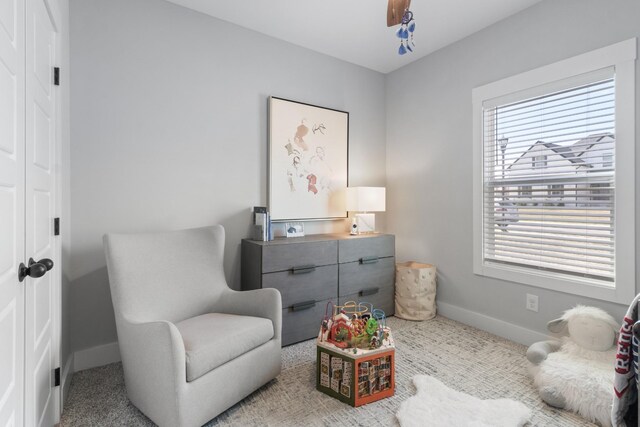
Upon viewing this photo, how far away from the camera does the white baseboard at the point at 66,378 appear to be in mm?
1790

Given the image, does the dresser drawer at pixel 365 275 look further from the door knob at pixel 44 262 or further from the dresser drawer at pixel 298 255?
the door knob at pixel 44 262

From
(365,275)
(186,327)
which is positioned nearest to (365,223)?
(365,275)

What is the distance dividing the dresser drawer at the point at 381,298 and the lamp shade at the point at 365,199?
779 millimetres

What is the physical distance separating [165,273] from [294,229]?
1.23 metres

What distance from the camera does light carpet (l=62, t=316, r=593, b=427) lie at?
1718mm

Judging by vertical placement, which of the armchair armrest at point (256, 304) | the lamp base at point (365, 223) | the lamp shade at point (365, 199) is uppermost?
the lamp shade at point (365, 199)

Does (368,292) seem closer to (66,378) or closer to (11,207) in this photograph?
(66,378)

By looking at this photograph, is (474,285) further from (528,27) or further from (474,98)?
(528,27)

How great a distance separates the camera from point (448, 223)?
317cm

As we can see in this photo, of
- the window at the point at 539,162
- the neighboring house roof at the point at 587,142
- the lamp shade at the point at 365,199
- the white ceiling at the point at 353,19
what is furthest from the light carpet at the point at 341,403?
the white ceiling at the point at 353,19

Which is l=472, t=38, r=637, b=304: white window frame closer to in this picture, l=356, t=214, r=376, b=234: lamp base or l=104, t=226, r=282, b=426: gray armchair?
l=356, t=214, r=376, b=234: lamp base

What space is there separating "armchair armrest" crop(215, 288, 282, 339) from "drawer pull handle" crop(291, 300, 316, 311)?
1.89ft

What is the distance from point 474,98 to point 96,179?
9.98ft

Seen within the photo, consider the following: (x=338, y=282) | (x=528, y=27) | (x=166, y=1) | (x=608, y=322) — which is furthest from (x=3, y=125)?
(x=528, y=27)
